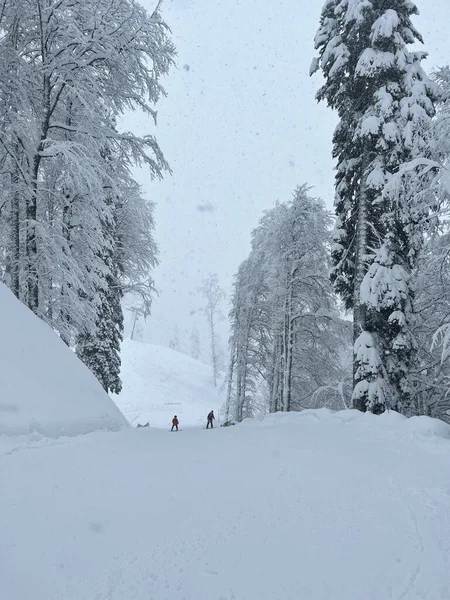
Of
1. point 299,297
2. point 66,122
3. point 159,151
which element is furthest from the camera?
point 299,297

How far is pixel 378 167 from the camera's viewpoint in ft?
32.3

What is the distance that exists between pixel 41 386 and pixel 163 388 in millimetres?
39057

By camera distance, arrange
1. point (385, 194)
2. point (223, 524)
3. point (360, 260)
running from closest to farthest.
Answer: point (223, 524), point (385, 194), point (360, 260)

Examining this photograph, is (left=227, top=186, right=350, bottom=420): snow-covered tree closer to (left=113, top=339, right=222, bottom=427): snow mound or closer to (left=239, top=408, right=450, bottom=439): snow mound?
(left=239, top=408, right=450, bottom=439): snow mound

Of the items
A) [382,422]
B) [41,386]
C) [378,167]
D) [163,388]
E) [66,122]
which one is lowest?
[163,388]

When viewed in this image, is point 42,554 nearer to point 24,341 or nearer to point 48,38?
point 24,341

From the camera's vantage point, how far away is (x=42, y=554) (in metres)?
2.88

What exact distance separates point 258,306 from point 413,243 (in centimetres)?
1238

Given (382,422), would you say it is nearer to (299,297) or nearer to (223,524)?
(223,524)

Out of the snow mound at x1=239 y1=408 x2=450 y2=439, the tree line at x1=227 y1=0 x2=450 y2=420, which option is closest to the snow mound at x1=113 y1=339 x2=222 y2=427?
the snow mound at x1=239 y1=408 x2=450 y2=439

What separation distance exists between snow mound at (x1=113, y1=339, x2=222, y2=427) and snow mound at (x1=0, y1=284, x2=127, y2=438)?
2350 cm

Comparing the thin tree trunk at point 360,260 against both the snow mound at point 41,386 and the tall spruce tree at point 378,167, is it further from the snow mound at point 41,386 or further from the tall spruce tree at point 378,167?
the snow mound at point 41,386

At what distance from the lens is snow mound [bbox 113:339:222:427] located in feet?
116

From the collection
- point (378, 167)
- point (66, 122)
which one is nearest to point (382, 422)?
point (378, 167)
